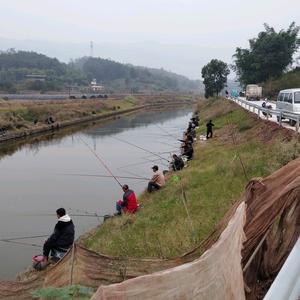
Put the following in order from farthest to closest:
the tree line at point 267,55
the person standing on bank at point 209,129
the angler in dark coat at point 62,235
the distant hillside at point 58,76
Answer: the distant hillside at point 58,76
the tree line at point 267,55
the person standing on bank at point 209,129
the angler in dark coat at point 62,235

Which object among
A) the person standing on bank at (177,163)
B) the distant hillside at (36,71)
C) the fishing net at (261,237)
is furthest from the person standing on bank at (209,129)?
the distant hillside at (36,71)

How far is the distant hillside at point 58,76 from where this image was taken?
363 ft

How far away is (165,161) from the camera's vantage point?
24.3m

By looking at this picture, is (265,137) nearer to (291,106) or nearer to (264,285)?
(291,106)

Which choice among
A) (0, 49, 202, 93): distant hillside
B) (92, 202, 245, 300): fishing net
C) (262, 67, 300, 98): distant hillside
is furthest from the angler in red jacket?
(0, 49, 202, 93): distant hillside

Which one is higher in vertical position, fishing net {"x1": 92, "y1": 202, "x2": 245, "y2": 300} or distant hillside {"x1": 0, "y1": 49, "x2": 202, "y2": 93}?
fishing net {"x1": 92, "y1": 202, "x2": 245, "y2": 300}

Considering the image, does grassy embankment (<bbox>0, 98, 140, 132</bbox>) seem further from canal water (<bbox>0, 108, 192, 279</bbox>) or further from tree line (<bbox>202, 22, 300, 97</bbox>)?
tree line (<bbox>202, 22, 300, 97</bbox>)

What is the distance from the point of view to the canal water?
13.2 metres

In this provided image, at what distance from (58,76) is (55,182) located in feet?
421

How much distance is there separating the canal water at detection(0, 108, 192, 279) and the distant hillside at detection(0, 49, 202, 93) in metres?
66.2

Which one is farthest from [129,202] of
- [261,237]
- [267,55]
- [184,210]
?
[267,55]

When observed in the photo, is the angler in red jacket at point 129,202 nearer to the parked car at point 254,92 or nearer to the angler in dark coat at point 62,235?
the angler in dark coat at point 62,235

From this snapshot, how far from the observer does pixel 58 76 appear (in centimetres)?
14312

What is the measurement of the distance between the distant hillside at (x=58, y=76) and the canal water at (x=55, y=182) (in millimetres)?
66176
